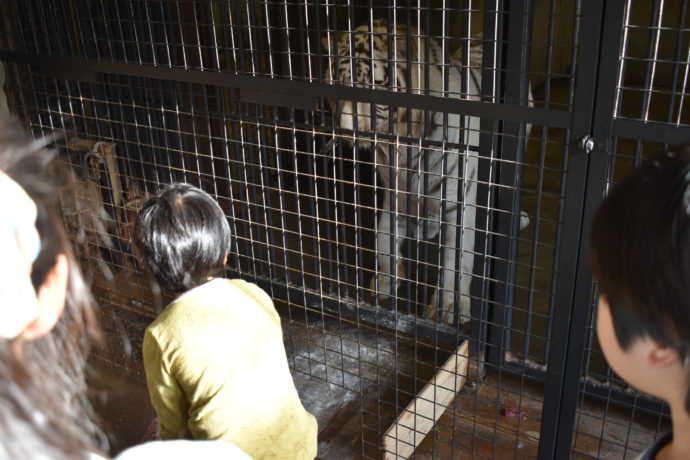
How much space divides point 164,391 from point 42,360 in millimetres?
892

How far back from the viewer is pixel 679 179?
0.70 metres

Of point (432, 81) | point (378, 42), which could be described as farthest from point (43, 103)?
point (432, 81)

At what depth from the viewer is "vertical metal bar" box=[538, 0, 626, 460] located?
1287 millimetres

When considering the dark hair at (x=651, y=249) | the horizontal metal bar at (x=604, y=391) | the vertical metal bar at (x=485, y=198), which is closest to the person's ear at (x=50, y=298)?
the dark hair at (x=651, y=249)

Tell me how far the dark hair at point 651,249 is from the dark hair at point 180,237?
896 mm

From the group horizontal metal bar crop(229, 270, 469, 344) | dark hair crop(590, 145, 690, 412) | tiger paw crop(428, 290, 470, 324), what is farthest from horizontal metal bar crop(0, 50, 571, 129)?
tiger paw crop(428, 290, 470, 324)

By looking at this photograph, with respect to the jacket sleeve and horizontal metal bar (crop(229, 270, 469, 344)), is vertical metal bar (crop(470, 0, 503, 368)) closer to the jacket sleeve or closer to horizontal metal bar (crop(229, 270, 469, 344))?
horizontal metal bar (crop(229, 270, 469, 344))

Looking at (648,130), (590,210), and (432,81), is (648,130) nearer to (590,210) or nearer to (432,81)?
(590,210)

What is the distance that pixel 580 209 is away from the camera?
1438mm

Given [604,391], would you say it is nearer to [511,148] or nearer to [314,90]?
[511,148]

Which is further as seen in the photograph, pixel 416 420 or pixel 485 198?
pixel 485 198

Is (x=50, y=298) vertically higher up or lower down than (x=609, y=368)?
higher up

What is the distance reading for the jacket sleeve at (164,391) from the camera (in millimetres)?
1422

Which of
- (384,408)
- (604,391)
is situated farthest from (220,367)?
(604,391)
